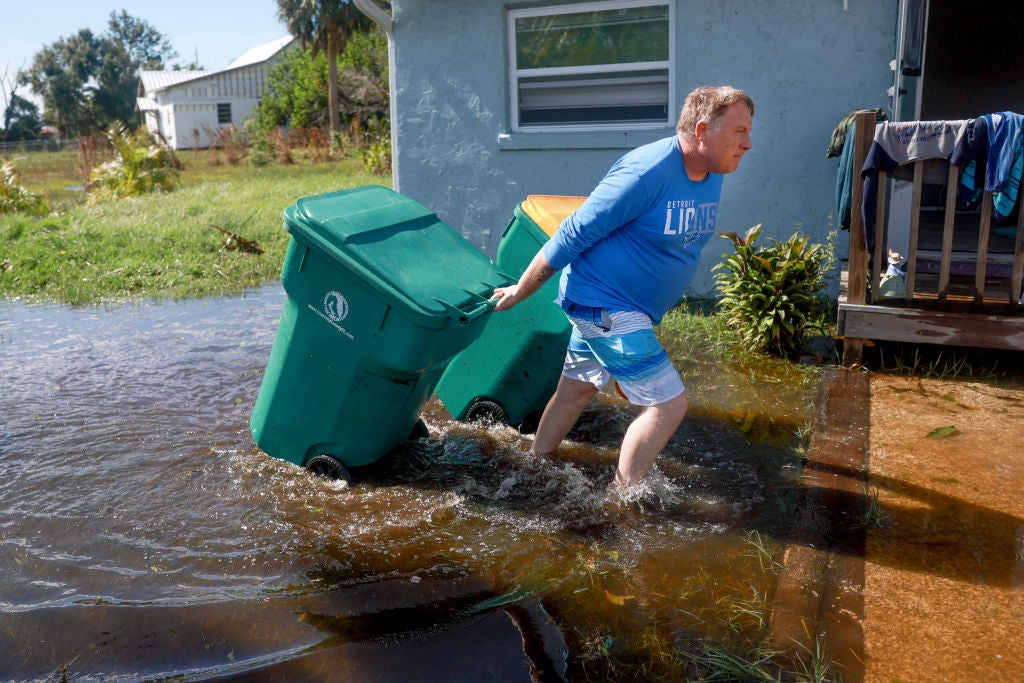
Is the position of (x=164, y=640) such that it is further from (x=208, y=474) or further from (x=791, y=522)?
(x=791, y=522)

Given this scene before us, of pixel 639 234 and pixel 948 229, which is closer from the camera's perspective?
pixel 639 234

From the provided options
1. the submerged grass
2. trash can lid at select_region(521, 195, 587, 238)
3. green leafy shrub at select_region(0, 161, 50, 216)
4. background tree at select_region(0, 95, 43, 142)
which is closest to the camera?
the submerged grass

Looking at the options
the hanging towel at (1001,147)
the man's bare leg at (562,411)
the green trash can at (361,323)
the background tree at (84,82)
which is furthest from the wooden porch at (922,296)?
the background tree at (84,82)

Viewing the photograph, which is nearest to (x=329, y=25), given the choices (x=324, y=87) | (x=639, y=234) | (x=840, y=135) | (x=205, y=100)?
(x=324, y=87)

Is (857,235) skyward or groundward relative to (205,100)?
groundward

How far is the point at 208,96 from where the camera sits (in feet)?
141

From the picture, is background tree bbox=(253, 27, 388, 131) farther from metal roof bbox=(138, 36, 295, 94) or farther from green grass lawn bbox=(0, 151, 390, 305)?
green grass lawn bbox=(0, 151, 390, 305)

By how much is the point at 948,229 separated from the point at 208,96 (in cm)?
4353

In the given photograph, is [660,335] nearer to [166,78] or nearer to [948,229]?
[948,229]

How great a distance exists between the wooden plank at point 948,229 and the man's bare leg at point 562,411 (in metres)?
2.63

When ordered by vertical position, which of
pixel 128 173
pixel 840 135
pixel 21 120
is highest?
pixel 21 120

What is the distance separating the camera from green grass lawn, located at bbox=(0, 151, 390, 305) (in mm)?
8641

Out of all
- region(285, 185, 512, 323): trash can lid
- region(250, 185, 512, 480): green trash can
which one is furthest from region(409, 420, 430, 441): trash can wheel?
region(285, 185, 512, 323): trash can lid

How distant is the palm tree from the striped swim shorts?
29.6 metres
